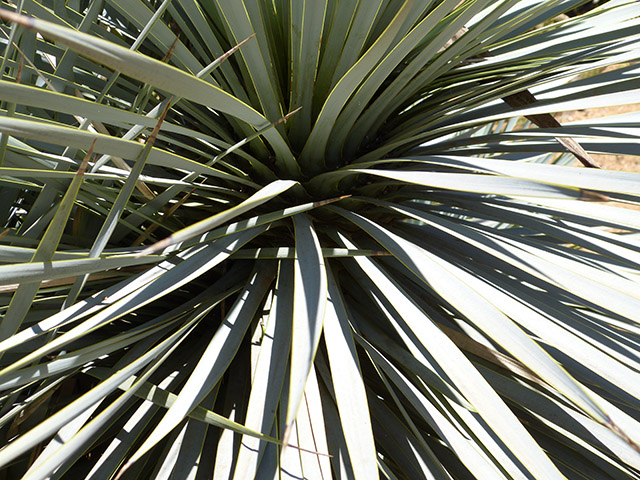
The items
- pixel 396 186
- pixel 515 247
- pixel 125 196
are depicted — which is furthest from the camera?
pixel 396 186

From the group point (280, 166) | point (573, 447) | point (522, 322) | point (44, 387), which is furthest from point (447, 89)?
point (44, 387)

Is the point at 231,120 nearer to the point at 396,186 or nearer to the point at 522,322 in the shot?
the point at 396,186

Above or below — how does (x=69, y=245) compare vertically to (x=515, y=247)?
below

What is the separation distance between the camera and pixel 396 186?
0.86 meters

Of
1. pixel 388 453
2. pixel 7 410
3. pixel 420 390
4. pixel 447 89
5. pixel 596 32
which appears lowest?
pixel 7 410

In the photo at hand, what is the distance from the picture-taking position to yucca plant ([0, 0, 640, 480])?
0.49 metres

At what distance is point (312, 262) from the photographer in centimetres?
58

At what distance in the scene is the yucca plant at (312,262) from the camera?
1.62ft

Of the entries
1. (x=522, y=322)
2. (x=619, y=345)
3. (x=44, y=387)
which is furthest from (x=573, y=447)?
(x=44, y=387)

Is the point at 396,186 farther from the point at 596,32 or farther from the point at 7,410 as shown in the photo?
the point at 7,410

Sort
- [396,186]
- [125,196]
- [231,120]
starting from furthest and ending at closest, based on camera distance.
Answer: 1. [396,186]
2. [231,120]
3. [125,196]

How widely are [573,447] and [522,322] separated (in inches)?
10.4

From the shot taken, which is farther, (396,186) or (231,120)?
(396,186)

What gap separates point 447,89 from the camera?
0.88 m
